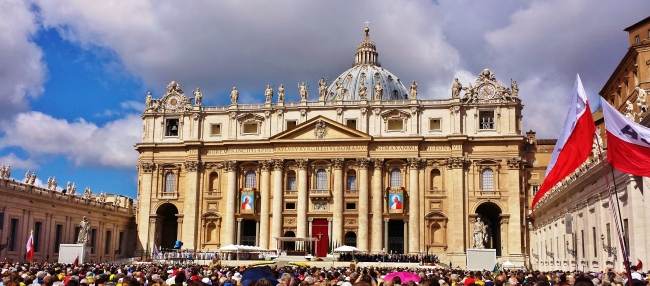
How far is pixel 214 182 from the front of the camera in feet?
267

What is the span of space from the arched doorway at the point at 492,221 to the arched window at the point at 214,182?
95.9 feet

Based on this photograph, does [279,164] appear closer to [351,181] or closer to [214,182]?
[351,181]

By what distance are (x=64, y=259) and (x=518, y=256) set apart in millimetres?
43393

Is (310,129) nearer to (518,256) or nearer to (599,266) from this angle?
(518,256)

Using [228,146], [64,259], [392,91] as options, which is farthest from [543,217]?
[392,91]

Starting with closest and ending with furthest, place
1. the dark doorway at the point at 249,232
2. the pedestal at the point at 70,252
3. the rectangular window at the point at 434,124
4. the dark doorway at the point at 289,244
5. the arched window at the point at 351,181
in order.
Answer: the pedestal at the point at 70,252, the dark doorway at the point at 289,244, the rectangular window at the point at 434,124, the arched window at the point at 351,181, the dark doorway at the point at 249,232

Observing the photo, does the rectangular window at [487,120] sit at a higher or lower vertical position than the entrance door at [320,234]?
higher

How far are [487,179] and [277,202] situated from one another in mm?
22779

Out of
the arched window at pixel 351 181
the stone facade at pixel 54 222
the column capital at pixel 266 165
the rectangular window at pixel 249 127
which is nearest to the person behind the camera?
the stone facade at pixel 54 222

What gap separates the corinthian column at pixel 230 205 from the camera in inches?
3066

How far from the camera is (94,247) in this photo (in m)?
75.2

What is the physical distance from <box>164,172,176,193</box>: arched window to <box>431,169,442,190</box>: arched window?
29683 mm

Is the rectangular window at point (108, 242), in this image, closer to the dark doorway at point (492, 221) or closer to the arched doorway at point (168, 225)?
the arched doorway at point (168, 225)

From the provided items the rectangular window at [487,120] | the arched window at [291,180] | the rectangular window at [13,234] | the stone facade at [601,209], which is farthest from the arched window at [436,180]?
the rectangular window at [13,234]
